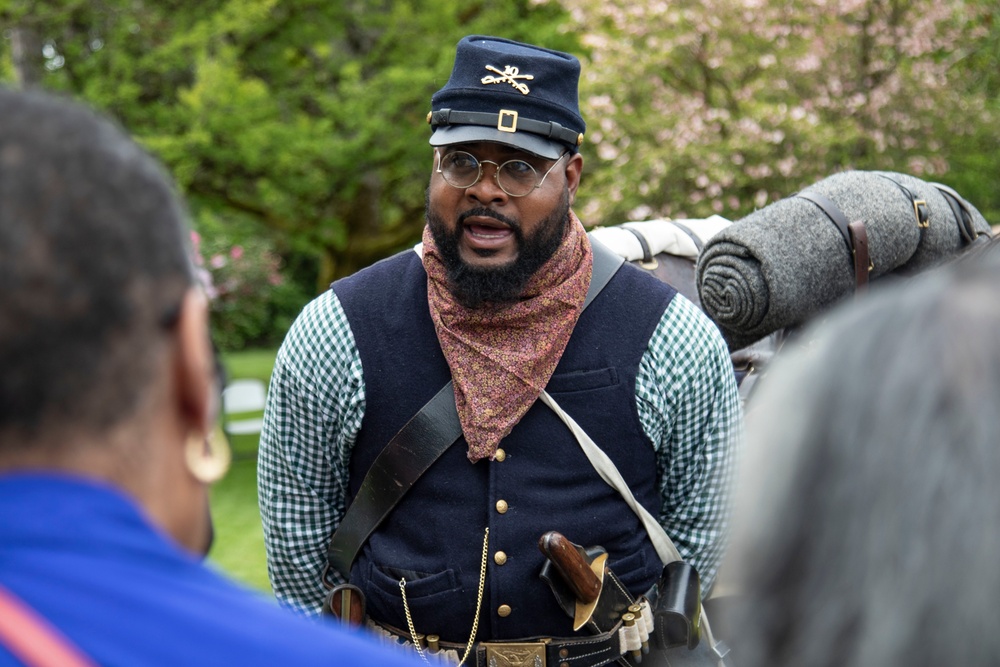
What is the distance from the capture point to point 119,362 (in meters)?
1.00

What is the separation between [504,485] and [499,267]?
1.69 ft

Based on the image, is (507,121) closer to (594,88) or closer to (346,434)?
(346,434)

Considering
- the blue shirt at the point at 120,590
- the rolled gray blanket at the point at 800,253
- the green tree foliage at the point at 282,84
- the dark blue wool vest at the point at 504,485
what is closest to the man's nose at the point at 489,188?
the dark blue wool vest at the point at 504,485

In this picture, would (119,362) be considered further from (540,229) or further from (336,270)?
(336,270)

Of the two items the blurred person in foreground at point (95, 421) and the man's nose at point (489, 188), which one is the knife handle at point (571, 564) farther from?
the blurred person in foreground at point (95, 421)

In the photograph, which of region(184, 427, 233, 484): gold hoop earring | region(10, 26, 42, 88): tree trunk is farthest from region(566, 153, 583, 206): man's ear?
region(10, 26, 42, 88): tree trunk

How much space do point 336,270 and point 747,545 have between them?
36.5 ft

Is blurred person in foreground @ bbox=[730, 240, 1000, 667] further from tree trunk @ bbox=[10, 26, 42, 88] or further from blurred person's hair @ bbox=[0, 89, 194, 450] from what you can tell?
tree trunk @ bbox=[10, 26, 42, 88]

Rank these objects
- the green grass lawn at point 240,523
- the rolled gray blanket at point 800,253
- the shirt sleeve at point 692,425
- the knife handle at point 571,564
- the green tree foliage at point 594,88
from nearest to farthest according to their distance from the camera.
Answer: the knife handle at point 571,564 → the shirt sleeve at point 692,425 → the rolled gray blanket at point 800,253 → the green grass lawn at point 240,523 → the green tree foliage at point 594,88

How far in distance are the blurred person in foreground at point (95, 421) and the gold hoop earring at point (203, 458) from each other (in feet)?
0.15

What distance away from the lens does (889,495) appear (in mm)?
898

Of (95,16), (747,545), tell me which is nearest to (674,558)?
(747,545)

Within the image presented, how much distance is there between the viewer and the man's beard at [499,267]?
2.67 m

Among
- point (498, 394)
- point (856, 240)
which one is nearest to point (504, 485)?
point (498, 394)
